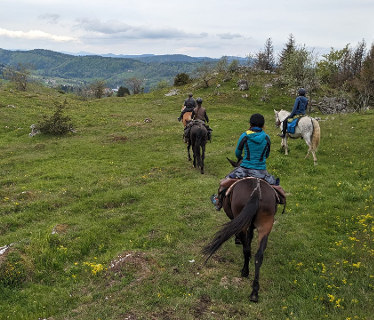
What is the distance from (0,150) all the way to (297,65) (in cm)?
3974

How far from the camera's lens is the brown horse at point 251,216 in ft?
22.2

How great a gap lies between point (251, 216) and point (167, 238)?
3943 mm

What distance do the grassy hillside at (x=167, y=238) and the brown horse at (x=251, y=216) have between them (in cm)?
106

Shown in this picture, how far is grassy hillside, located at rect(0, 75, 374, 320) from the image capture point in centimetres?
687

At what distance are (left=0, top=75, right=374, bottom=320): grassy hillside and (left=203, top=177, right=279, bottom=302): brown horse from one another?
106 cm

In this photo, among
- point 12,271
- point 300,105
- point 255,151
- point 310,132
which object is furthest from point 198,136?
point 12,271

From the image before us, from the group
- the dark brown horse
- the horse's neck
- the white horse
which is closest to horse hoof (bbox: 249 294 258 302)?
the dark brown horse

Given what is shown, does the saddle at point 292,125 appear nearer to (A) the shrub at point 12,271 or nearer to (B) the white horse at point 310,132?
(B) the white horse at point 310,132

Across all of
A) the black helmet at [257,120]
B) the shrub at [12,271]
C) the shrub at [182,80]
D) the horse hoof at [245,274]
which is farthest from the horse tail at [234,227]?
the shrub at [182,80]

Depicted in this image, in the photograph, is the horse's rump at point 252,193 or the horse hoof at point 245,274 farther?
the horse hoof at point 245,274

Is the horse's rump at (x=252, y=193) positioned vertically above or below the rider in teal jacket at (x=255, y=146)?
below

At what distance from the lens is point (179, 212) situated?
12.1 meters

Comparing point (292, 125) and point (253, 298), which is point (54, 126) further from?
point (253, 298)

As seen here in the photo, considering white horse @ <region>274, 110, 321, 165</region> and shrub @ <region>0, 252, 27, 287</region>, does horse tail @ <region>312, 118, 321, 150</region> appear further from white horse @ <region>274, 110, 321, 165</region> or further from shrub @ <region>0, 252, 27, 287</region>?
shrub @ <region>0, 252, 27, 287</region>
